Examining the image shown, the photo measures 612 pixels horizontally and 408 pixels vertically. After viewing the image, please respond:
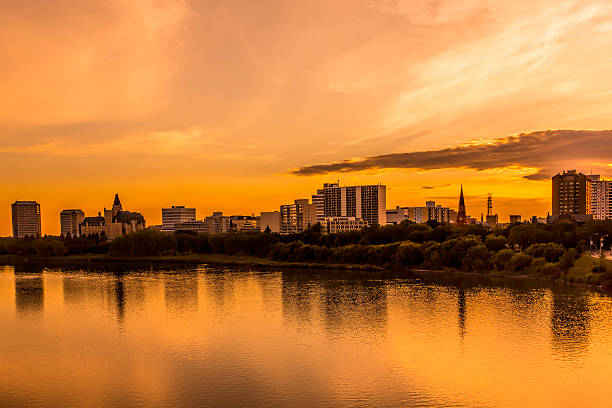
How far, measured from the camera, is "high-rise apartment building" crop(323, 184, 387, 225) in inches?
6914

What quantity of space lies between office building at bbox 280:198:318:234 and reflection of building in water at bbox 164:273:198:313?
108 m

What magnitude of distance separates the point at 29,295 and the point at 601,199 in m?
180

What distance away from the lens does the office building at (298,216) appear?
596ft

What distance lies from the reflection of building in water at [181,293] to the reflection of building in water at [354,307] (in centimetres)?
1284

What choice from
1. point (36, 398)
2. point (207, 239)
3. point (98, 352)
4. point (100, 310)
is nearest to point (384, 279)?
point (100, 310)

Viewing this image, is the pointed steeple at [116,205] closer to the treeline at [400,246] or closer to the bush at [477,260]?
the treeline at [400,246]

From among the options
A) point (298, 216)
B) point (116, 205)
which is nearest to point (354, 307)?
point (298, 216)

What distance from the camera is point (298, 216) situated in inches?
7205

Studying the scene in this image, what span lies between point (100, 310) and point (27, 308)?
828cm

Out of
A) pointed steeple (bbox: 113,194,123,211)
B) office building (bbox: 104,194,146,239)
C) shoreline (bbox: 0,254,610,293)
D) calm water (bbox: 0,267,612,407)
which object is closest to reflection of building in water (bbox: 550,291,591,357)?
calm water (bbox: 0,267,612,407)

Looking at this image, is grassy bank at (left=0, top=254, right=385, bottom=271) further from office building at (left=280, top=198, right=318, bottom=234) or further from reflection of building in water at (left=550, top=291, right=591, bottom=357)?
office building at (left=280, top=198, right=318, bottom=234)

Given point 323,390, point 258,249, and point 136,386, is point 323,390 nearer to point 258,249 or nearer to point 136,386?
point 136,386

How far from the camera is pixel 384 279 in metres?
65.1

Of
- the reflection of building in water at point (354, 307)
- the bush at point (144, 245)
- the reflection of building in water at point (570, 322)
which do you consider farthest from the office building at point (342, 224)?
the reflection of building in water at point (570, 322)
